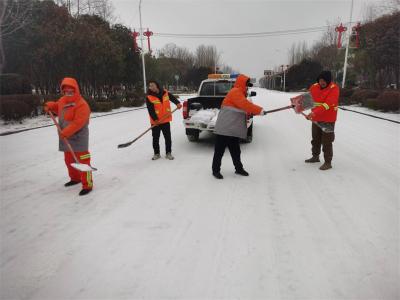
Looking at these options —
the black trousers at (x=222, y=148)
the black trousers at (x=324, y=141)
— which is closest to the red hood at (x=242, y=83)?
the black trousers at (x=222, y=148)

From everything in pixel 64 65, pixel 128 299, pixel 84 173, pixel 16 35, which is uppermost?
pixel 16 35

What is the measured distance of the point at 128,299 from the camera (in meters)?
2.31

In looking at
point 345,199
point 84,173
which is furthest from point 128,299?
point 345,199

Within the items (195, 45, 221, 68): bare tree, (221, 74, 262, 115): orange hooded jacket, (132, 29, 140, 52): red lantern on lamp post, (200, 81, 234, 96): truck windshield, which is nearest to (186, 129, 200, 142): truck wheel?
(200, 81, 234, 96): truck windshield

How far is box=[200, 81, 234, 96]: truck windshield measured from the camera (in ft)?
29.0

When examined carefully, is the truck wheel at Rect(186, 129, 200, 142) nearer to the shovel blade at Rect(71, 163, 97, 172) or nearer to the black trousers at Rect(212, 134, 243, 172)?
the black trousers at Rect(212, 134, 243, 172)

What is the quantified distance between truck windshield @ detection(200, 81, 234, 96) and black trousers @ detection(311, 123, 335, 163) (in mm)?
3694

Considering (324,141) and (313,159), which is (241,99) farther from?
(313,159)

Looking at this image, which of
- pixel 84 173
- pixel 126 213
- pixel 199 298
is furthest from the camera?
pixel 84 173

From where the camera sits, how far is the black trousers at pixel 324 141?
5.40 meters

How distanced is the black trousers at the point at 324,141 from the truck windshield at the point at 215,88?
145 inches

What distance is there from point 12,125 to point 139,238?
10.6 metres

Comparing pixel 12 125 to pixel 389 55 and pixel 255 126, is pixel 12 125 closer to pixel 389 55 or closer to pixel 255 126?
pixel 255 126

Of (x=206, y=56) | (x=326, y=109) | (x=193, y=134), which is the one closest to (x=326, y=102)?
(x=326, y=109)
